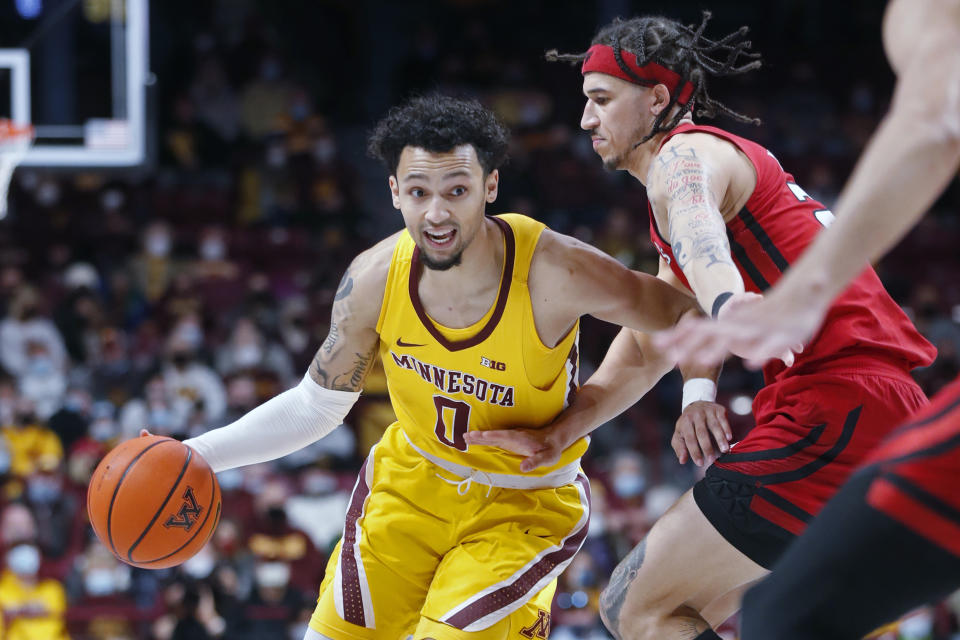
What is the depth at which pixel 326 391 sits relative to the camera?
3.86 meters

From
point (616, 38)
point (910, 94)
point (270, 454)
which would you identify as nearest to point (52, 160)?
point (270, 454)

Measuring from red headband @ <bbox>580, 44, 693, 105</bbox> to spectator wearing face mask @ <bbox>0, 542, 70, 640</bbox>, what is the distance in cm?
607

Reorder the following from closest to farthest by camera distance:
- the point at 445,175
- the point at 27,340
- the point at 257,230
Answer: the point at 445,175, the point at 27,340, the point at 257,230

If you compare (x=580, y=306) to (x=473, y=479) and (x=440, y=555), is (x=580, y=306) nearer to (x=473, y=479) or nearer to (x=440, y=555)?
(x=473, y=479)

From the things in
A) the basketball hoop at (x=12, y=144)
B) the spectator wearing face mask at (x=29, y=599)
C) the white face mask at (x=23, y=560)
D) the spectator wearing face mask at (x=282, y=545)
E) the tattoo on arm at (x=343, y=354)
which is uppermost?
the tattoo on arm at (x=343, y=354)

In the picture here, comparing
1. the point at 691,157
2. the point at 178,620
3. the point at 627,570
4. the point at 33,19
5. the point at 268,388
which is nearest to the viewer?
the point at 691,157

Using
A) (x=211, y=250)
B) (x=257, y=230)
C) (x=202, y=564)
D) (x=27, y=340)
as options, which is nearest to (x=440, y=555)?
(x=202, y=564)

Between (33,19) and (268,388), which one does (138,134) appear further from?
(268,388)

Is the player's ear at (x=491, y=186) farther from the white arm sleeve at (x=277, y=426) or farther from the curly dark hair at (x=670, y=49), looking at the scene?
the white arm sleeve at (x=277, y=426)

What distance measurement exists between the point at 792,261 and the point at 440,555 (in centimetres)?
152

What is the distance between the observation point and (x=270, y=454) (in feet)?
13.0

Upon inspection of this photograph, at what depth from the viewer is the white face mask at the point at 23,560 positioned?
7914 mm

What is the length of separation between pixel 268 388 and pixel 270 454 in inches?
239

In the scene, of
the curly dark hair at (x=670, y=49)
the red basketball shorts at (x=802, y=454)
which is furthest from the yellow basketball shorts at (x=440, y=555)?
the curly dark hair at (x=670, y=49)
